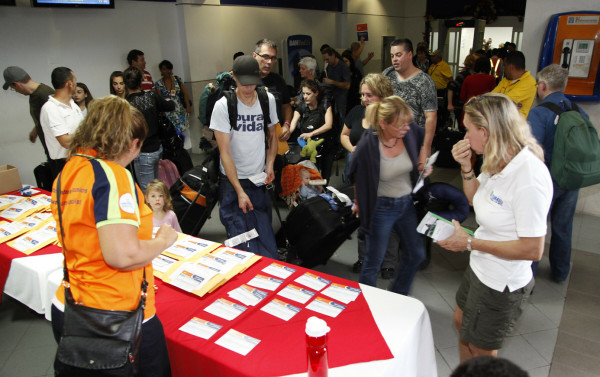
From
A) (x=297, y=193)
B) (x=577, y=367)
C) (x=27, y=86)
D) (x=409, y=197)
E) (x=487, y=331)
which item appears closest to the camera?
(x=487, y=331)

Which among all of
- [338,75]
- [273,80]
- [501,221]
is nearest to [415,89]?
[273,80]

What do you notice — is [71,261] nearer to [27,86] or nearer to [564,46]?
[27,86]

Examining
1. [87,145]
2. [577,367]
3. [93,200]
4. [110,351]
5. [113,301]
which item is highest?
[87,145]

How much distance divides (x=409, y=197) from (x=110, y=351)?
1888 mm

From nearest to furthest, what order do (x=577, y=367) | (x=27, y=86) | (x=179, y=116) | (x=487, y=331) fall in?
(x=487, y=331), (x=577, y=367), (x=27, y=86), (x=179, y=116)

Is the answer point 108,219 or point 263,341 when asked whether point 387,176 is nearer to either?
point 263,341

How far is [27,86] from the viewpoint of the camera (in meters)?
3.75

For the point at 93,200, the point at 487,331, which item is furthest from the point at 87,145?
the point at 487,331

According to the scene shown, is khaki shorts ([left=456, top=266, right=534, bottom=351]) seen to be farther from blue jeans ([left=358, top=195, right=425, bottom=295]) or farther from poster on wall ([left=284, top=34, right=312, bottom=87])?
poster on wall ([left=284, top=34, right=312, bottom=87])

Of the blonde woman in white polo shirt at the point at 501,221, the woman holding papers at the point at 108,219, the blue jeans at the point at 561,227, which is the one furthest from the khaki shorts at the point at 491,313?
the blue jeans at the point at 561,227

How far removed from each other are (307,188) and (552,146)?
78.6 inches

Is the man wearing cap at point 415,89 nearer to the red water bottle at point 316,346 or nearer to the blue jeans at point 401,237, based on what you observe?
the blue jeans at point 401,237

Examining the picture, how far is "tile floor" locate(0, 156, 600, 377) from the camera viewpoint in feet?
8.36

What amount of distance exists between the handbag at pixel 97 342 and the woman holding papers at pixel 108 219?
0.04 m
